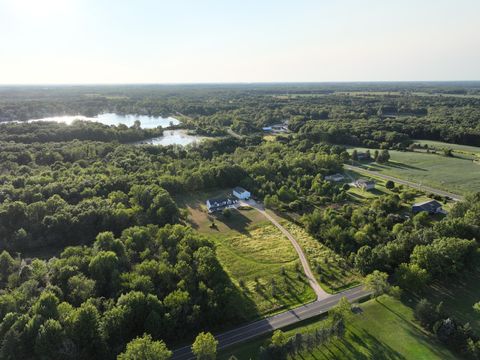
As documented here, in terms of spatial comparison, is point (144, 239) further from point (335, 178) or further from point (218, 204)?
point (335, 178)

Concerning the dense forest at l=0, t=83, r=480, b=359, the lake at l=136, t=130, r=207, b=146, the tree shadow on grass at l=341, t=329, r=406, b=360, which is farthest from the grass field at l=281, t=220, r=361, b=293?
the lake at l=136, t=130, r=207, b=146

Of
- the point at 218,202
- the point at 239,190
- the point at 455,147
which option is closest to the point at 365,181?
the point at 239,190

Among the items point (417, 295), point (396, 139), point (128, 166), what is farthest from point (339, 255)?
point (396, 139)

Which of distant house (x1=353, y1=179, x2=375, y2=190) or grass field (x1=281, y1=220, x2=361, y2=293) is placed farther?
distant house (x1=353, y1=179, x2=375, y2=190)

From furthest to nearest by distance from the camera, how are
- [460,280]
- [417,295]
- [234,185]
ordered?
[234,185]
[460,280]
[417,295]

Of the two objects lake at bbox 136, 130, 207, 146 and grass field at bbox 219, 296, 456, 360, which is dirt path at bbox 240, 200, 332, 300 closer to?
grass field at bbox 219, 296, 456, 360

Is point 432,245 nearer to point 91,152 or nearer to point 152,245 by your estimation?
point 152,245

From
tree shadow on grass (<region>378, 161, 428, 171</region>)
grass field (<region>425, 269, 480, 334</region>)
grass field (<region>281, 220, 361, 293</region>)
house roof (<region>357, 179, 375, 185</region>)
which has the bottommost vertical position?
grass field (<region>281, 220, 361, 293</region>)
